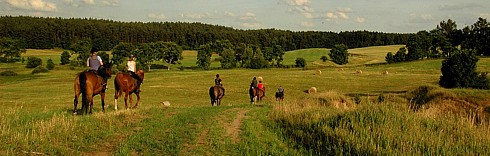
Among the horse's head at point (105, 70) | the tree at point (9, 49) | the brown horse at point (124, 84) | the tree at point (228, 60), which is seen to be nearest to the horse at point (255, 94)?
the brown horse at point (124, 84)

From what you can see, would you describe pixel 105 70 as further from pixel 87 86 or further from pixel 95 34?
pixel 95 34

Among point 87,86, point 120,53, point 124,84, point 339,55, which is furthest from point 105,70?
point 339,55

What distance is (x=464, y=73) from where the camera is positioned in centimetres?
4291

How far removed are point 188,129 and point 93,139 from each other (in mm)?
2749

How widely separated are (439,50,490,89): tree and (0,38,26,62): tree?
4611 inches

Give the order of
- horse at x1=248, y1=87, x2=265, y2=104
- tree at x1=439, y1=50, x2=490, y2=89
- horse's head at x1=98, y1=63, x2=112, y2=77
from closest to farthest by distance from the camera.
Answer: horse's head at x1=98, y1=63, x2=112, y2=77 < horse at x1=248, y1=87, x2=265, y2=104 < tree at x1=439, y1=50, x2=490, y2=89

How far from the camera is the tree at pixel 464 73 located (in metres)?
42.7

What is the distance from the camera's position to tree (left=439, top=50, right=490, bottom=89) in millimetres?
42719

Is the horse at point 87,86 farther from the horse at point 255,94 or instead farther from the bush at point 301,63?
the bush at point 301,63

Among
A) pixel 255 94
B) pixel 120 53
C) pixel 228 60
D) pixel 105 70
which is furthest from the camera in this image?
pixel 228 60

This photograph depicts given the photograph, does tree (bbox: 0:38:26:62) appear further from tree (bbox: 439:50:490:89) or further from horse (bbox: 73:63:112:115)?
horse (bbox: 73:63:112:115)

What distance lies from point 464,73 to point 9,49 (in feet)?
396

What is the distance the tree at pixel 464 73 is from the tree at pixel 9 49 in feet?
384

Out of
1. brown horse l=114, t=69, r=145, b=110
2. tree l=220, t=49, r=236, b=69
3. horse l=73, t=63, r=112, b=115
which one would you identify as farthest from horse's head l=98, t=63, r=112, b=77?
tree l=220, t=49, r=236, b=69
